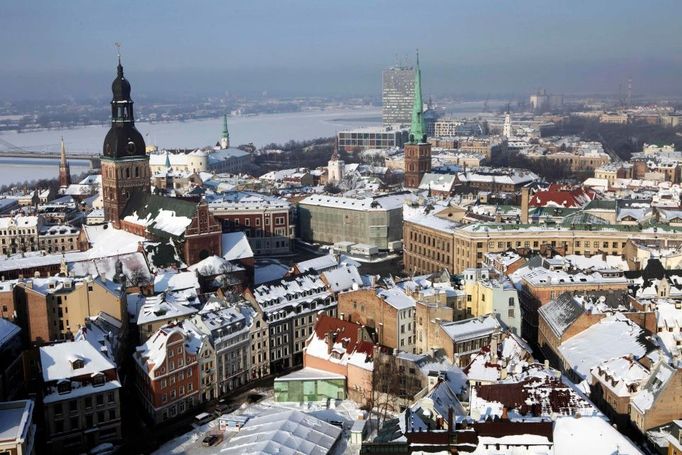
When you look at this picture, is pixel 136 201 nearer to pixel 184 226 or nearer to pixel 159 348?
pixel 184 226

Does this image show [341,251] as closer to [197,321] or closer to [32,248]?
[32,248]

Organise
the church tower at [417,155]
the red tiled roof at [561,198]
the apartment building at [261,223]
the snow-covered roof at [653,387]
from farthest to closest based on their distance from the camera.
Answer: the church tower at [417,155], the red tiled roof at [561,198], the apartment building at [261,223], the snow-covered roof at [653,387]

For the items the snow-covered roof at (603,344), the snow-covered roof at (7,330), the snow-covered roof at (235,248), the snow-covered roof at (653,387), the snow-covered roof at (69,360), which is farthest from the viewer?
Answer: the snow-covered roof at (235,248)

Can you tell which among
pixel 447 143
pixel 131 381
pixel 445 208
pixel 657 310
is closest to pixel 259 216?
pixel 445 208

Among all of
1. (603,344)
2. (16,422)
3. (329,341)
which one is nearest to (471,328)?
(603,344)

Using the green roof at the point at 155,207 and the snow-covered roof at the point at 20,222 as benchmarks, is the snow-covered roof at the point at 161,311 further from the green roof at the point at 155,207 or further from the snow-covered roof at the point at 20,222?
the snow-covered roof at the point at 20,222

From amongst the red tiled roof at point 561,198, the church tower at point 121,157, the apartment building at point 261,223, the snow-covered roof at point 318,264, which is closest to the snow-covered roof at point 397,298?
the snow-covered roof at point 318,264

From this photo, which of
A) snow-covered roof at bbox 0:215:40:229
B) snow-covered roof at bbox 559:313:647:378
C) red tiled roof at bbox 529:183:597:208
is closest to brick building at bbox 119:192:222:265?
snow-covered roof at bbox 0:215:40:229

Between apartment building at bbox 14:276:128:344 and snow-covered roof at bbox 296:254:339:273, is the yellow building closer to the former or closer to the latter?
snow-covered roof at bbox 296:254:339:273
